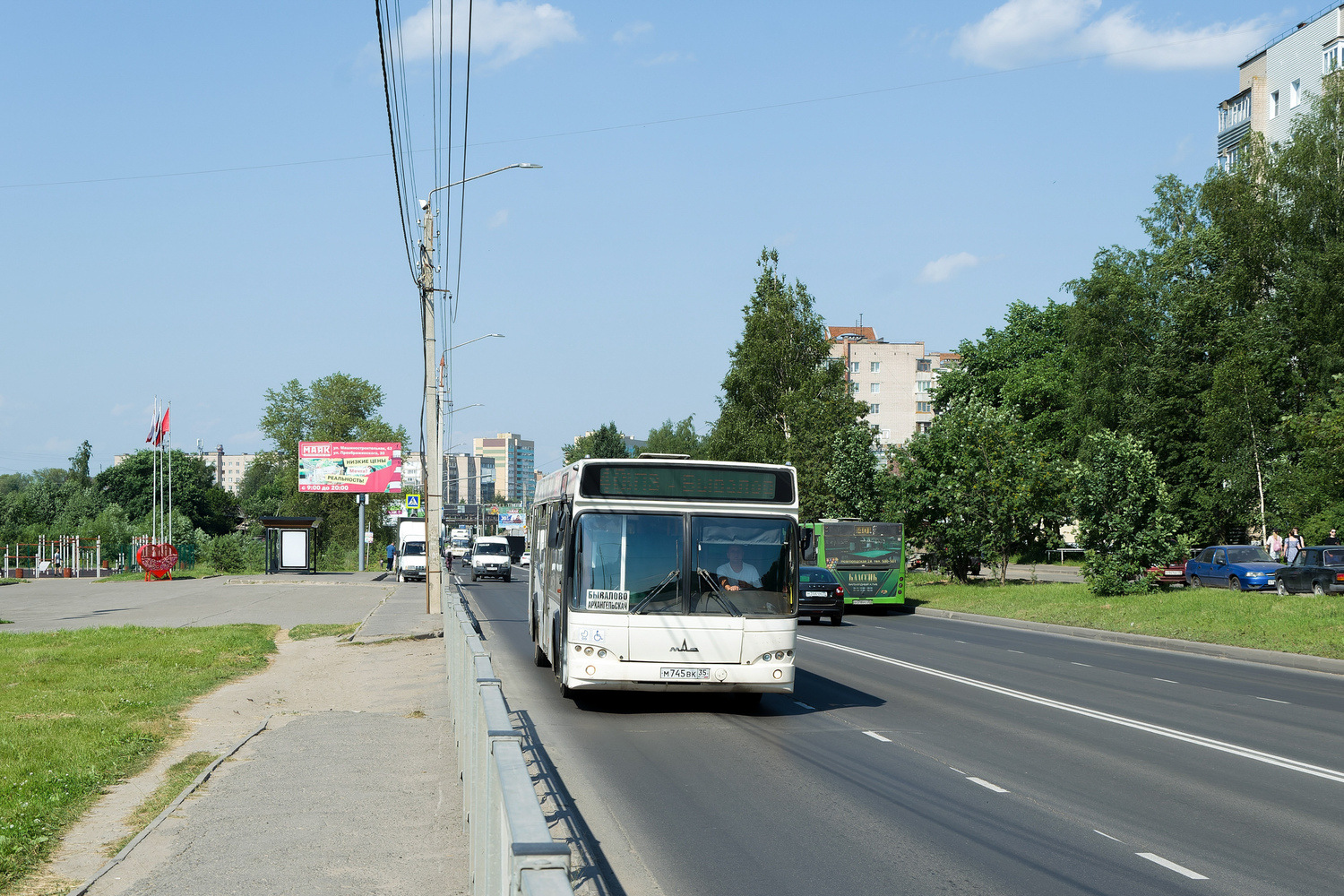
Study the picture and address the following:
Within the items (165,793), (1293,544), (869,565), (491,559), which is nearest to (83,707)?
(165,793)

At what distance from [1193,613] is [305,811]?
78.2 feet

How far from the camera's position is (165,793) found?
342 inches

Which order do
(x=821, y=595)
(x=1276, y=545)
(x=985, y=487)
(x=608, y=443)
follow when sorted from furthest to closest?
(x=608, y=443), (x=1276, y=545), (x=985, y=487), (x=821, y=595)

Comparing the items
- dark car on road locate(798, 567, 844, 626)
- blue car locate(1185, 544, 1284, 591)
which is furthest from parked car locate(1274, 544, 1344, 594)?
dark car on road locate(798, 567, 844, 626)

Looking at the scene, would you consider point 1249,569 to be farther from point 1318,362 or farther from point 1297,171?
point 1297,171

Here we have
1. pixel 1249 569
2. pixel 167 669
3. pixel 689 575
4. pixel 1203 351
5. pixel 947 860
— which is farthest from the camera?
pixel 1203 351

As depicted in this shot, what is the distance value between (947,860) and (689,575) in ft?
20.0

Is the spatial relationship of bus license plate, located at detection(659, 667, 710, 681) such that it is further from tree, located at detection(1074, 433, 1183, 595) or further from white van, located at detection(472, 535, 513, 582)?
white van, located at detection(472, 535, 513, 582)

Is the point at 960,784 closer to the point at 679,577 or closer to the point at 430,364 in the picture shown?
the point at 679,577

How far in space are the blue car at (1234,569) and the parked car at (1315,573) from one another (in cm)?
310

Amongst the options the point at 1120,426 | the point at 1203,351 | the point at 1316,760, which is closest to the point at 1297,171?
the point at 1203,351

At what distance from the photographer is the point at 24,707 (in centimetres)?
1298

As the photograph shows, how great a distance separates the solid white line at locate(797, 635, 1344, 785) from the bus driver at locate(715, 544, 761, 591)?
4033mm

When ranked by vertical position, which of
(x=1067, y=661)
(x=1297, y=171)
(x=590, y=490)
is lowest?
(x=1067, y=661)
